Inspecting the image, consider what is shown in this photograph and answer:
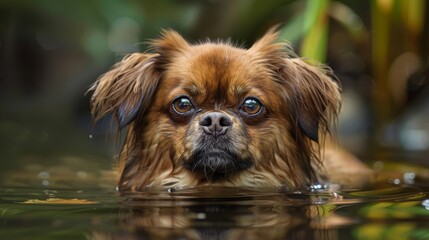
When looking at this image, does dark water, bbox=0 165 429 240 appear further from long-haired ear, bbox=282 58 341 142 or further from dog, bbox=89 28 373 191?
long-haired ear, bbox=282 58 341 142

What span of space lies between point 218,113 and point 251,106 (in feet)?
1.16

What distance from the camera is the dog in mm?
5133

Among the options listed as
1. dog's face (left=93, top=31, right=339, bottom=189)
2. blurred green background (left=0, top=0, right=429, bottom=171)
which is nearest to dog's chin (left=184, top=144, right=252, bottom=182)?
dog's face (left=93, top=31, right=339, bottom=189)

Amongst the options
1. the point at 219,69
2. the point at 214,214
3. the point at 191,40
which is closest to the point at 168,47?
the point at 219,69

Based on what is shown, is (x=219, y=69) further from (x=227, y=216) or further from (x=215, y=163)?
(x=227, y=216)

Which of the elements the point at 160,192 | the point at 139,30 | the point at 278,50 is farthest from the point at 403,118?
the point at 160,192

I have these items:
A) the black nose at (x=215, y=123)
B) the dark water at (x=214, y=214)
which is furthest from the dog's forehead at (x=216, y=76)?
the dark water at (x=214, y=214)

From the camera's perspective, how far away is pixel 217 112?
16.4 ft

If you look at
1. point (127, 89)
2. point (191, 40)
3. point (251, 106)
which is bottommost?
point (251, 106)

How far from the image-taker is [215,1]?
10672 mm

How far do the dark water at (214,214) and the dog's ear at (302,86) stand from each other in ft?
1.60

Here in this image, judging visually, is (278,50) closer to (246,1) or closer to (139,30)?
(246,1)

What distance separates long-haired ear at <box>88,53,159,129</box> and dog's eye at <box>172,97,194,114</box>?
281 millimetres

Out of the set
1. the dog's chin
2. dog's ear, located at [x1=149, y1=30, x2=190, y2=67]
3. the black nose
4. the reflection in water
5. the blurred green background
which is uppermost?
the blurred green background
